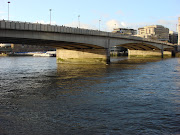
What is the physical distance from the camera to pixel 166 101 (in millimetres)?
16484

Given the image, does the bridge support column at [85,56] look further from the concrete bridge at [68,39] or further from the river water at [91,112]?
the river water at [91,112]

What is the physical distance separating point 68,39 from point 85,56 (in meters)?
12.4

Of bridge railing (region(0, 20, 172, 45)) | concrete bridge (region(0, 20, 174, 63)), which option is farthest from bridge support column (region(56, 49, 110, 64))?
bridge railing (region(0, 20, 172, 45))

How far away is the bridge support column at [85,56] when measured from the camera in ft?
185

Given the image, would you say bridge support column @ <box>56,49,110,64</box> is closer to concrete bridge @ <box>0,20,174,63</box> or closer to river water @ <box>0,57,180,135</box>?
concrete bridge @ <box>0,20,174,63</box>

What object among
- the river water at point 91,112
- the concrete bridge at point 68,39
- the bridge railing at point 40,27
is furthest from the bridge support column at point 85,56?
the river water at point 91,112

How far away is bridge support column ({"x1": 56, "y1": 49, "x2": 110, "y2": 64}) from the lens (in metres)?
56.4

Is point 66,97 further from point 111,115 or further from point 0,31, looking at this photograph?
point 0,31

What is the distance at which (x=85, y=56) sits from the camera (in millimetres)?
57938

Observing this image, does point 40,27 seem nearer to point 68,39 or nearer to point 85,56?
point 68,39

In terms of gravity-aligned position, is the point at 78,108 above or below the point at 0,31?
below

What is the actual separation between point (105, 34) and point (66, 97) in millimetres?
38953

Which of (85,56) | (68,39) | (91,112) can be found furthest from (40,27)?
(91,112)

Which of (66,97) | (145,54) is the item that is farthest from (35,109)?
(145,54)
